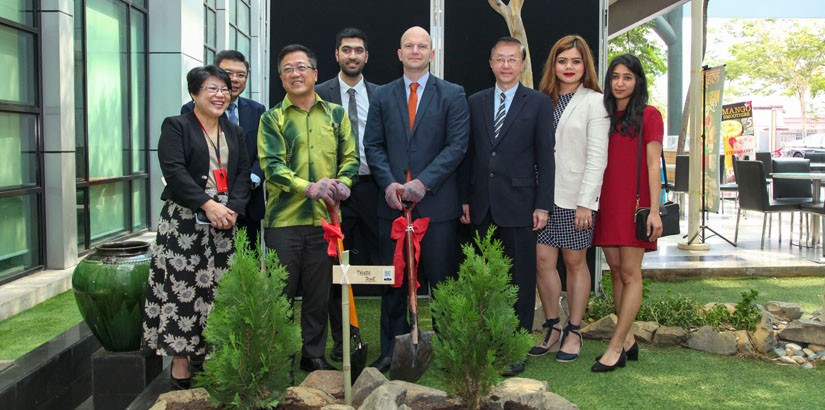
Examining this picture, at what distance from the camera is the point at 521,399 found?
298 centimetres

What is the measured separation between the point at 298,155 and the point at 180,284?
0.83 meters

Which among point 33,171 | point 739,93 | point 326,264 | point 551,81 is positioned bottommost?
point 326,264

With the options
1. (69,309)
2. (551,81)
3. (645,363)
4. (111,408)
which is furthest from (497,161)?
(69,309)

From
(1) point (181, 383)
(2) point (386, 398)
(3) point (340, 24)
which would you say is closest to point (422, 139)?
(2) point (386, 398)

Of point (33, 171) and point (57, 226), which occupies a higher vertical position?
point (33, 171)

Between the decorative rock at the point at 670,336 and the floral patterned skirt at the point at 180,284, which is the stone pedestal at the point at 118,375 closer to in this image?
the floral patterned skirt at the point at 180,284

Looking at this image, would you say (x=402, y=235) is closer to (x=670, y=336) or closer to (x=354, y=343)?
(x=354, y=343)

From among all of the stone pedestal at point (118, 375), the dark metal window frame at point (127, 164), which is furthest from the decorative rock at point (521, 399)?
the dark metal window frame at point (127, 164)

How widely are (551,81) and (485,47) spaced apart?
1.56 m

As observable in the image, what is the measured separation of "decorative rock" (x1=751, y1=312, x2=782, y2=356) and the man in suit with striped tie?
59.1 inches

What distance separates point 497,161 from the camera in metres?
3.93

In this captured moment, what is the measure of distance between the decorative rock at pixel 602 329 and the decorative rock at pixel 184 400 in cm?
257

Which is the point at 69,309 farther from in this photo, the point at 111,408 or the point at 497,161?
the point at 497,161

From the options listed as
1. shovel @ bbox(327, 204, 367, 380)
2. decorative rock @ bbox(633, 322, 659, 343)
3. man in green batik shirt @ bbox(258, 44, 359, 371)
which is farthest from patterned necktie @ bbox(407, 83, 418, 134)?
decorative rock @ bbox(633, 322, 659, 343)
